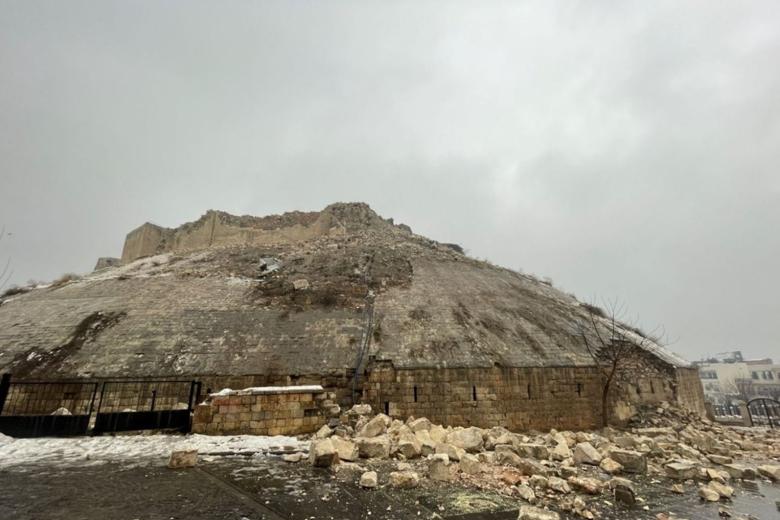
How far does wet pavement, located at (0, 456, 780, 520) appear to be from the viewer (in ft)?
17.1

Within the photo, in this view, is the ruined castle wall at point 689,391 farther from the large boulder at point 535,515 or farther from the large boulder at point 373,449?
the large boulder at point 535,515

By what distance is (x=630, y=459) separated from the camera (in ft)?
26.4

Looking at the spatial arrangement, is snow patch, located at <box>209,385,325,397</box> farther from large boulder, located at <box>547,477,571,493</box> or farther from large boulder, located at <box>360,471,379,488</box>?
large boulder, located at <box>547,477,571,493</box>

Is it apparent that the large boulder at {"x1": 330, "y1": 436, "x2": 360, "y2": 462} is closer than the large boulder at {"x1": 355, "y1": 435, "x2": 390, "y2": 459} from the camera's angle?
Yes

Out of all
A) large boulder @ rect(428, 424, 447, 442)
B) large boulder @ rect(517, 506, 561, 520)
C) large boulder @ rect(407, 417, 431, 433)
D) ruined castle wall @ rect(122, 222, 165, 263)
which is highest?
ruined castle wall @ rect(122, 222, 165, 263)

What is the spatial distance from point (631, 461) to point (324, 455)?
6675mm

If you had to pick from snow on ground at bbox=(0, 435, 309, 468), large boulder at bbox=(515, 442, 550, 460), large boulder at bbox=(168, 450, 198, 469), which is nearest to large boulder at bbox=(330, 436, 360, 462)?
snow on ground at bbox=(0, 435, 309, 468)

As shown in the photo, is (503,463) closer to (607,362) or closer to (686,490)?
(686,490)

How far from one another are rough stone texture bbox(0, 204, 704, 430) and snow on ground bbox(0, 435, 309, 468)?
122 inches

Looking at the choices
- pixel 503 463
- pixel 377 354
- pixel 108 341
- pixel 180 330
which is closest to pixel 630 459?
pixel 503 463

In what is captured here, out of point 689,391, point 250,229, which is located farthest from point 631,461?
point 250,229

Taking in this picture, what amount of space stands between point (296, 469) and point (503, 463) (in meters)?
4.37

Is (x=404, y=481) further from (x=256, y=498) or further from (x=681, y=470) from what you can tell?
(x=681, y=470)

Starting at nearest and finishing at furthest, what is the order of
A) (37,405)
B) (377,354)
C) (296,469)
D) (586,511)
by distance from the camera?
(586,511), (296,469), (37,405), (377,354)
